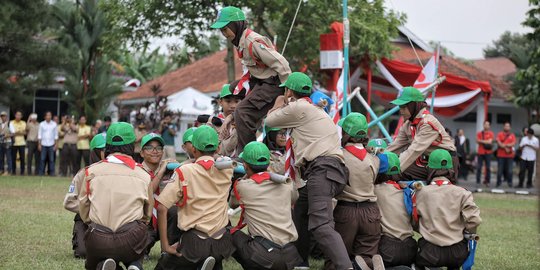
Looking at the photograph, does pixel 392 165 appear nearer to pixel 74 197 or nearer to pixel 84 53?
pixel 74 197

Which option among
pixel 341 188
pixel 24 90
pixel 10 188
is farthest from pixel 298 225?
pixel 24 90

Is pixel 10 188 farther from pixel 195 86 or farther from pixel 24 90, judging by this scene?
pixel 195 86

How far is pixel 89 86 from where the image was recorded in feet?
105

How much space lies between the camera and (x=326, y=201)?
7.33m

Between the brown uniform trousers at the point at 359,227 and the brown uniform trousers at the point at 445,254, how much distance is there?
0.52 metres

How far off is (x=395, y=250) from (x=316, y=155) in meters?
1.41

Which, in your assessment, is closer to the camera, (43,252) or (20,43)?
(43,252)

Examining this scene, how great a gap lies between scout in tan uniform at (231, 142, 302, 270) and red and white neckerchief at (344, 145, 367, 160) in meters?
0.94

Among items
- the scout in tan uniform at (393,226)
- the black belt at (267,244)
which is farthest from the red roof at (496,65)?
the black belt at (267,244)

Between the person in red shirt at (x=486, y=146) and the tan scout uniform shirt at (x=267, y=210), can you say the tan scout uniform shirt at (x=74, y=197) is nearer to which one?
the tan scout uniform shirt at (x=267, y=210)

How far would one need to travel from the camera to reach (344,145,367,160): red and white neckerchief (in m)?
7.87

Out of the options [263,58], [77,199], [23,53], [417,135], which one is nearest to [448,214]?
[417,135]

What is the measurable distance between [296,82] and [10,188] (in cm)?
1136

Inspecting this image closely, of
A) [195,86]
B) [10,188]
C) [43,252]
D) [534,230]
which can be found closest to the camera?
[43,252]
